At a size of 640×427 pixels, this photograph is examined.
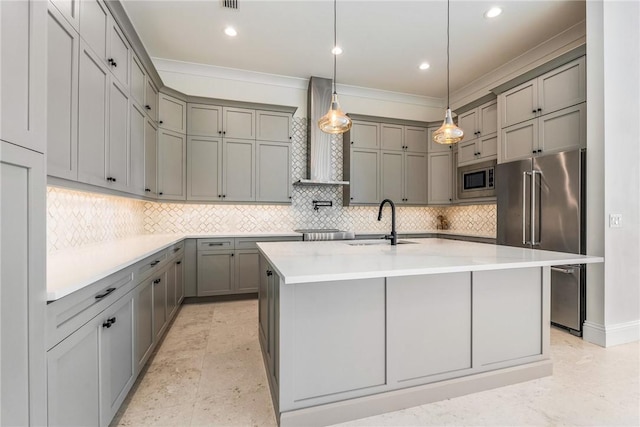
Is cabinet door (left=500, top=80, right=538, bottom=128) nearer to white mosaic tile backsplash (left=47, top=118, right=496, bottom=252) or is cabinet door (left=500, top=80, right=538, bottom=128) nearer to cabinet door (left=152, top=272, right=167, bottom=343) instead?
white mosaic tile backsplash (left=47, top=118, right=496, bottom=252)

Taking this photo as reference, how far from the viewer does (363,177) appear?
4.72 metres

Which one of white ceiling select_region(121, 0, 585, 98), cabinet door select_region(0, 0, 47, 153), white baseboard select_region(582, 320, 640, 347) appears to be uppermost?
white ceiling select_region(121, 0, 585, 98)

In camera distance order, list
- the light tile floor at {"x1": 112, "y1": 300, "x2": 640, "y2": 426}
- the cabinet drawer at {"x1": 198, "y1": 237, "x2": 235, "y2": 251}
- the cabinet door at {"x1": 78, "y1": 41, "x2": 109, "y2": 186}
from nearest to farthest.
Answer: the light tile floor at {"x1": 112, "y1": 300, "x2": 640, "y2": 426} → the cabinet door at {"x1": 78, "y1": 41, "x2": 109, "y2": 186} → the cabinet drawer at {"x1": 198, "y1": 237, "x2": 235, "y2": 251}

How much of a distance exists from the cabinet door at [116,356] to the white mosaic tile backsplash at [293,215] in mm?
1317

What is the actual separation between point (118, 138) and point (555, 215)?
4.12 metres

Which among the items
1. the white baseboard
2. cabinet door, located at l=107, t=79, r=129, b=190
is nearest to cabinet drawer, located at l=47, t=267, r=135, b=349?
cabinet door, located at l=107, t=79, r=129, b=190

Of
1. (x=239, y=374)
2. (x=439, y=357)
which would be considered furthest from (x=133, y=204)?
(x=439, y=357)

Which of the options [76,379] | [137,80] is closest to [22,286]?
[76,379]

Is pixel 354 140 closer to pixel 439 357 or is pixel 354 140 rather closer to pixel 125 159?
pixel 125 159

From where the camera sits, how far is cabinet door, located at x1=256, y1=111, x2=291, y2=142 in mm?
4176

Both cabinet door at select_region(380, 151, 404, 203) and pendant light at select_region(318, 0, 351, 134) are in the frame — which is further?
cabinet door at select_region(380, 151, 404, 203)

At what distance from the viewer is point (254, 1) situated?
2.90 m

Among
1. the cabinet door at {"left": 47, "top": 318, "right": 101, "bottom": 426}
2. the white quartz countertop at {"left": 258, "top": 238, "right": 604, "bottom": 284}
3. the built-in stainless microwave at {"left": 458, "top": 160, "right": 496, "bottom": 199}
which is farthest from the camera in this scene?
the built-in stainless microwave at {"left": 458, "top": 160, "right": 496, "bottom": 199}

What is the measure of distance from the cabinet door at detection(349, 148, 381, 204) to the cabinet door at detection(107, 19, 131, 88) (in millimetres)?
3095
